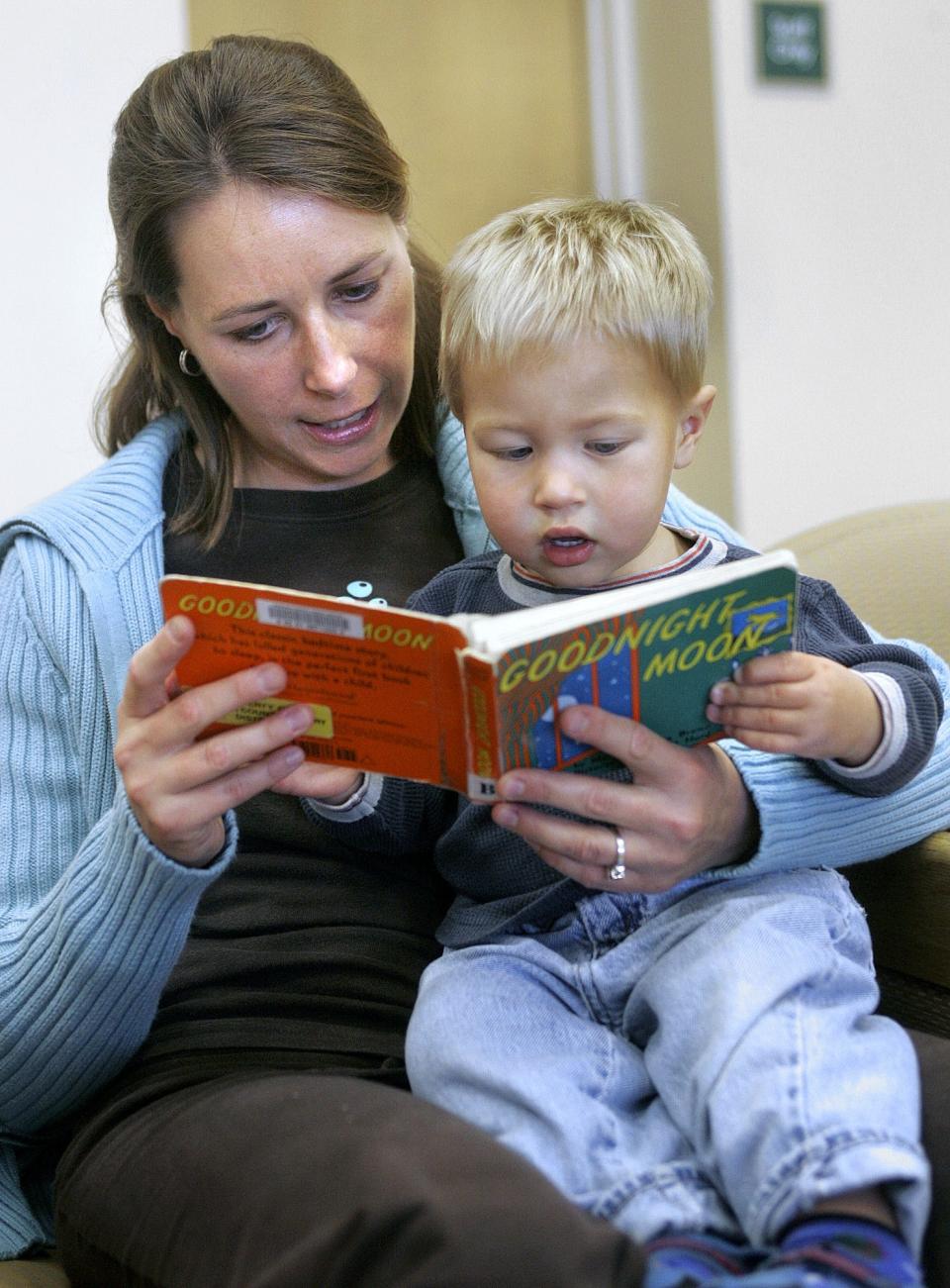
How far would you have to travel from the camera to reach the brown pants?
83 centimetres

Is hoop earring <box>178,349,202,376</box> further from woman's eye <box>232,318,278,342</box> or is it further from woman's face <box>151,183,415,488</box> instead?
woman's eye <box>232,318,278,342</box>

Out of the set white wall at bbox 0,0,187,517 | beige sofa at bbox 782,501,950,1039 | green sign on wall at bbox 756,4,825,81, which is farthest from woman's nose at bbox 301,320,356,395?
green sign on wall at bbox 756,4,825,81

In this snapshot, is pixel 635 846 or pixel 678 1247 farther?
pixel 635 846

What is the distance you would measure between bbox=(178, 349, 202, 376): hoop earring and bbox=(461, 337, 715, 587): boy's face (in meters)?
0.47

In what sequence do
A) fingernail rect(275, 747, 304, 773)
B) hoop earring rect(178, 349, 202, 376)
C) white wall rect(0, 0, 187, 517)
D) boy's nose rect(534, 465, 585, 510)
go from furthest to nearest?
white wall rect(0, 0, 187, 517) < hoop earring rect(178, 349, 202, 376) < boy's nose rect(534, 465, 585, 510) < fingernail rect(275, 747, 304, 773)

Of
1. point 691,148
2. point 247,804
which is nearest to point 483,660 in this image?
point 247,804

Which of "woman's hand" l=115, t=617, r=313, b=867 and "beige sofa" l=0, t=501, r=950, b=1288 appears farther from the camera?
"beige sofa" l=0, t=501, r=950, b=1288

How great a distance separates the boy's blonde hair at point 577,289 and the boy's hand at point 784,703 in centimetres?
30

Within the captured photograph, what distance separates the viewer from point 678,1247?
2.94ft

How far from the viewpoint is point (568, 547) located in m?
1.21

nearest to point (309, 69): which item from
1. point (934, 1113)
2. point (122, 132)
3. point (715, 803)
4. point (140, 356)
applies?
point (122, 132)

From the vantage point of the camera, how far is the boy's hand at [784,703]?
3.37 ft

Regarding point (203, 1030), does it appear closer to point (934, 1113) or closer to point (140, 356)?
point (934, 1113)

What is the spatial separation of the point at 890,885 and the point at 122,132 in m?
1.07
